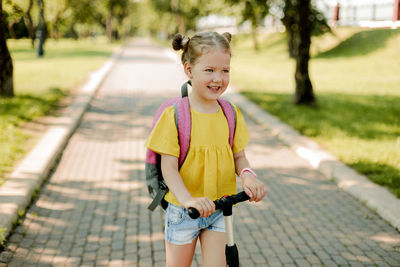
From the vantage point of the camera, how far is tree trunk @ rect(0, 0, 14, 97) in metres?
9.49

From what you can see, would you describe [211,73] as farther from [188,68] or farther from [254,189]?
[254,189]

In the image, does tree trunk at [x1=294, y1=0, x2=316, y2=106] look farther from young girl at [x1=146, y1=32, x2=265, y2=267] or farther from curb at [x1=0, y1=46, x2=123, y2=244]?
young girl at [x1=146, y1=32, x2=265, y2=267]

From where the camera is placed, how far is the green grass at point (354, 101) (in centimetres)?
618

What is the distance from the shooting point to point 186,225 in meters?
2.17

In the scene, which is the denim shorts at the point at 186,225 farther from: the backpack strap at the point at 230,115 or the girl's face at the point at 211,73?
the girl's face at the point at 211,73

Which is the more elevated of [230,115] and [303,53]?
[303,53]

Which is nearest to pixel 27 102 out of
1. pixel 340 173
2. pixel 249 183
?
pixel 340 173

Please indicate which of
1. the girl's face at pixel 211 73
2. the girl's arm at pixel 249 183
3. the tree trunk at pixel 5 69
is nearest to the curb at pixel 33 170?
the tree trunk at pixel 5 69

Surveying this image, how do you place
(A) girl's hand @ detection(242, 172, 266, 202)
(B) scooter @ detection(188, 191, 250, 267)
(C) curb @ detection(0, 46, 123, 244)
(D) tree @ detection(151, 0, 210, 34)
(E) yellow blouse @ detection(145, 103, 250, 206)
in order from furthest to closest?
1. (D) tree @ detection(151, 0, 210, 34)
2. (C) curb @ detection(0, 46, 123, 244)
3. (E) yellow blouse @ detection(145, 103, 250, 206)
4. (A) girl's hand @ detection(242, 172, 266, 202)
5. (B) scooter @ detection(188, 191, 250, 267)

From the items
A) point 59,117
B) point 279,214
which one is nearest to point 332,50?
point 59,117

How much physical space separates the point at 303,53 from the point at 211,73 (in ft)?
28.6

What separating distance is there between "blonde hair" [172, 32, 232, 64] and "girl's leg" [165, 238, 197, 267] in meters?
1.02

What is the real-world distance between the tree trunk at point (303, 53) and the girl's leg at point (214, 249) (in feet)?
28.0

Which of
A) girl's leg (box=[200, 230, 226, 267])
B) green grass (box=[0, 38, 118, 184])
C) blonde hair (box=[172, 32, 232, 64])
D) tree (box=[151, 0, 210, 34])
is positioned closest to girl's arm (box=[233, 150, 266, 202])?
girl's leg (box=[200, 230, 226, 267])
